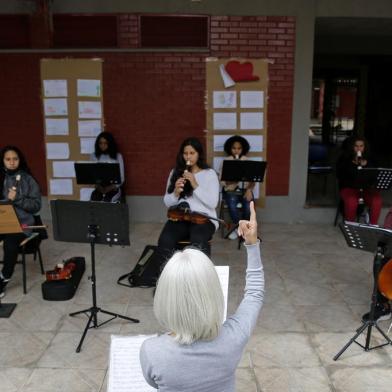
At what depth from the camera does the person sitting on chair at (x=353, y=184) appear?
239 inches

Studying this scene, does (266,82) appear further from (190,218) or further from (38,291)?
(38,291)

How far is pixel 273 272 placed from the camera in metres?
5.04

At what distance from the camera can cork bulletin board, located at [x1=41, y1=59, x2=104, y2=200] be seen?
643cm

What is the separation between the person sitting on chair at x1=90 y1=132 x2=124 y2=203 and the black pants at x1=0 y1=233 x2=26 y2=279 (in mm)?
1744

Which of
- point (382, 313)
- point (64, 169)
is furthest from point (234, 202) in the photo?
point (382, 313)

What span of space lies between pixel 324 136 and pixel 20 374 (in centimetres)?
Answer: 1400

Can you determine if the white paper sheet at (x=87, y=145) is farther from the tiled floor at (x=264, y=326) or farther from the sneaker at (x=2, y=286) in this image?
the sneaker at (x=2, y=286)

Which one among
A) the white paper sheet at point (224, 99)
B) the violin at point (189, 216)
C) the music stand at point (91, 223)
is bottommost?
the violin at point (189, 216)

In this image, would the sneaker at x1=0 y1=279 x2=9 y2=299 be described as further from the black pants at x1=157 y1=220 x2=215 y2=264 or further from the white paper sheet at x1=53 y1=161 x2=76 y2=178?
the white paper sheet at x1=53 y1=161 x2=76 y2=178

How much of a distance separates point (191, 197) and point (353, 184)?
99.1 inches

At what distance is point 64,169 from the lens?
6.71 m

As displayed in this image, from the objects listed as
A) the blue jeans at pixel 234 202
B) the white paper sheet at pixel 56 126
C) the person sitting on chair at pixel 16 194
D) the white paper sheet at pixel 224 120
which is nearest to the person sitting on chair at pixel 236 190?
the blue jeans at pixel 234 202

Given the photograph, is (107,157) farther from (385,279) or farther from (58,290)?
(385,279)

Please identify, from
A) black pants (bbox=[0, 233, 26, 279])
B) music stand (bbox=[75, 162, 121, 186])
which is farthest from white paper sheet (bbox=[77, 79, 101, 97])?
Result: black pants (bbox=[0, 233, 26, 279])
